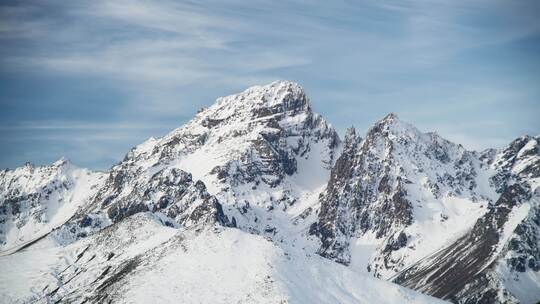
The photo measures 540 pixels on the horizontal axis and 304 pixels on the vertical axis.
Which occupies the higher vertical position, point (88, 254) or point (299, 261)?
point (299, 261)

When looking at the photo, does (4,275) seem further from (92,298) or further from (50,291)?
(92,298)

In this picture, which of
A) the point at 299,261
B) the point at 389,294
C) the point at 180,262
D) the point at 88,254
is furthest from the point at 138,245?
the point at 389,294

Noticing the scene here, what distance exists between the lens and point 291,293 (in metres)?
129

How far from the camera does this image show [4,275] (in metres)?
181

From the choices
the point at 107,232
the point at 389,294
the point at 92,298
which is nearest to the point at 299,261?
the point at 389,294

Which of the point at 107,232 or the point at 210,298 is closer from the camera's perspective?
the point at 210,298

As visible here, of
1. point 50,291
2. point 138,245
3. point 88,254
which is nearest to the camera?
point 50,291

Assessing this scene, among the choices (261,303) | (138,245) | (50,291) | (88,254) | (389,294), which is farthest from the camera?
(88,254)

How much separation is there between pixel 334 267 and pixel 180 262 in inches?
1284

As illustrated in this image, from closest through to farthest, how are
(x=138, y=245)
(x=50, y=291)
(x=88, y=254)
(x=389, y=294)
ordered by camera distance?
(x=389, y=294)
(x=50, y=291)
(x=138, y=245)
(x=88, y=254)

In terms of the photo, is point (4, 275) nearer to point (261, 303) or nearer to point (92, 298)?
point (92, 298)

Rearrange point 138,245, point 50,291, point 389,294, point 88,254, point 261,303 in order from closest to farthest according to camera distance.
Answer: point 261,303, point 389,294, point 50,291, point 138,245, point 88,254

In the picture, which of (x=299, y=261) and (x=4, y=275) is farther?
(x=4, y=275)

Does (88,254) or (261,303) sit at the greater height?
(261,303)
